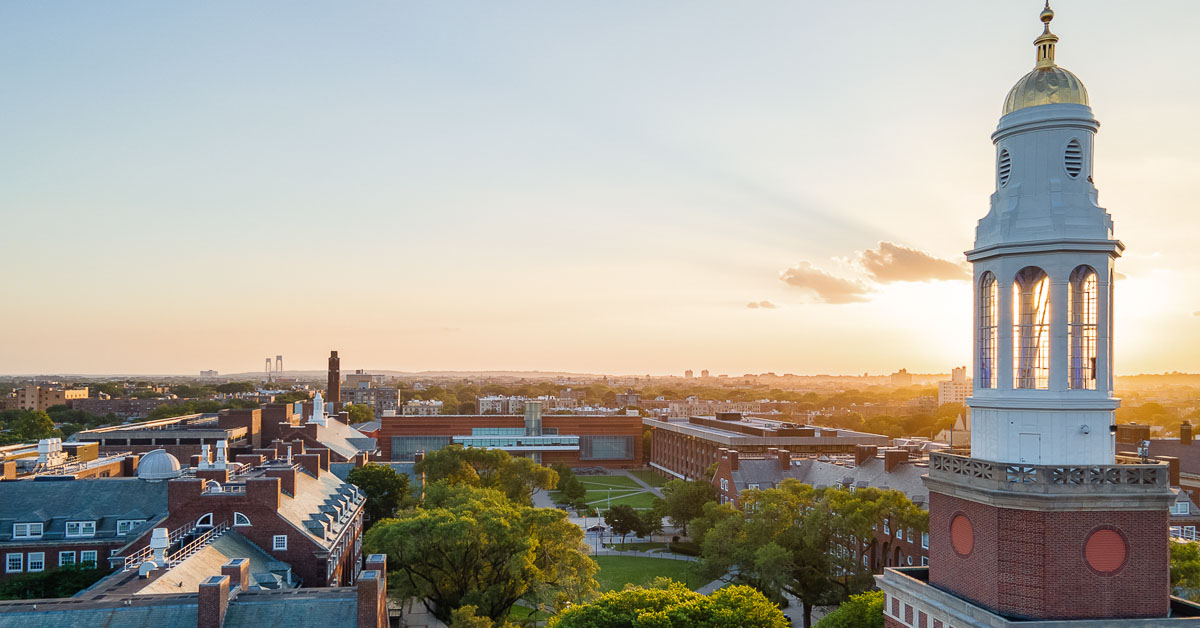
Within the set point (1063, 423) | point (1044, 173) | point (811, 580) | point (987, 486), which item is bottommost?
point (811, 580)

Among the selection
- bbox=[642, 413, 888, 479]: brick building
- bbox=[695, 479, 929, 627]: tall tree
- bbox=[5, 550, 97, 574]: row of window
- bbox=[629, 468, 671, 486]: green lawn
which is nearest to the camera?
bbox=[695, 479, 929, 627]: tall tree

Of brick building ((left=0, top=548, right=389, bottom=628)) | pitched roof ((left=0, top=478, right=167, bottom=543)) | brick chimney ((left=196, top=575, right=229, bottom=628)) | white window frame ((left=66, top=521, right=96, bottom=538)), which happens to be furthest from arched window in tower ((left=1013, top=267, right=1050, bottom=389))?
white window frame ((left=66, top=521, right=96, bottom=538))

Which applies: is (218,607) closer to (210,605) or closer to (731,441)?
(210,605)

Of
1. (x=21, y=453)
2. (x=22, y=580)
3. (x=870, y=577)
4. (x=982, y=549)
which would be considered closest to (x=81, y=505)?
(x=22, y=580)

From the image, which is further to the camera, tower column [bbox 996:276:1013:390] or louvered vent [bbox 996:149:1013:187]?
louvered vent [bbox 996:149:1013:187]

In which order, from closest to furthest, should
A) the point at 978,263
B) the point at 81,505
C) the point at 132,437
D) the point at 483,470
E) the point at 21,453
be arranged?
1. the point at 978,263
2. the point at 81,505
3. the point at 483,470
4. the point at 21,453
5. the point at 132,437

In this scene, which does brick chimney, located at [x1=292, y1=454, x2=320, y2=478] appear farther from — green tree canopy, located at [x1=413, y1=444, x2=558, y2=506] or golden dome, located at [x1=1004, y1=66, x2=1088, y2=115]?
golden dome, located at [x1=1004, y1=66, x2=1088, y2=115]

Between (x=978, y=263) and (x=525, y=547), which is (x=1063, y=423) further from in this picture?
(x=525, y=547)
